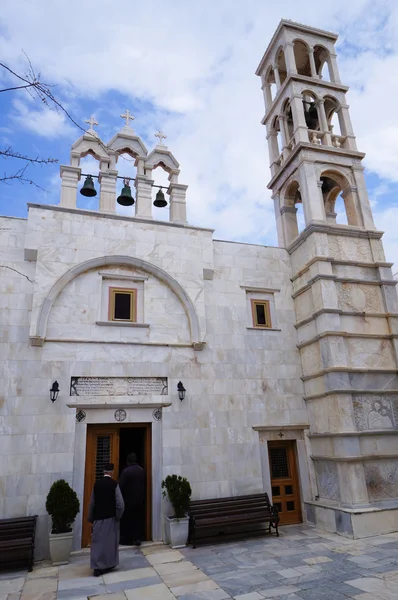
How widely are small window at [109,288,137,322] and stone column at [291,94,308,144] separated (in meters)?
6.76

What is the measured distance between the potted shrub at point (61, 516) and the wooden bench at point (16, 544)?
388 mm

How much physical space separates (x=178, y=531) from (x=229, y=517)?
1129 mm

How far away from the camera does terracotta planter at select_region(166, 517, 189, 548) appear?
8.55 m

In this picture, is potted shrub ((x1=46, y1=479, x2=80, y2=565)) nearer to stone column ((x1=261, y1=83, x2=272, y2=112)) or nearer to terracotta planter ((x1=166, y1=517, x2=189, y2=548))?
terracotta planter ((x1=166, y1=517, x2=189, y2=548))

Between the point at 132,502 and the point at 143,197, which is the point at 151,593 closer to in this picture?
the point at 132,502

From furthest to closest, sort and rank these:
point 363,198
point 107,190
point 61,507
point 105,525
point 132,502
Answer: point 363,198
point 107,190
point 132,502
point 61,507
point 105,525

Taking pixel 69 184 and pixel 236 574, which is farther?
pixel 69 184

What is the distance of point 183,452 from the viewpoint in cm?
951

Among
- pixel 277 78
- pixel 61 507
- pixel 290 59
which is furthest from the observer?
pixel 277 78

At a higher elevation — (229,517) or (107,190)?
(107,190)

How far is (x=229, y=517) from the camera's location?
8.89 m

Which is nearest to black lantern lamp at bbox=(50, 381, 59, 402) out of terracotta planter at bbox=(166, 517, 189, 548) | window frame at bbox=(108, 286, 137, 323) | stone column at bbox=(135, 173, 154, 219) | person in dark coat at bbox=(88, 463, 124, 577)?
window frame at bbox=(108, 286, 137, 323)

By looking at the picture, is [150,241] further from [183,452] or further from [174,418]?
[183,452]

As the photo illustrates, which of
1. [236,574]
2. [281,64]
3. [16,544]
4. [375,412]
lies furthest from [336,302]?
[281,64]
